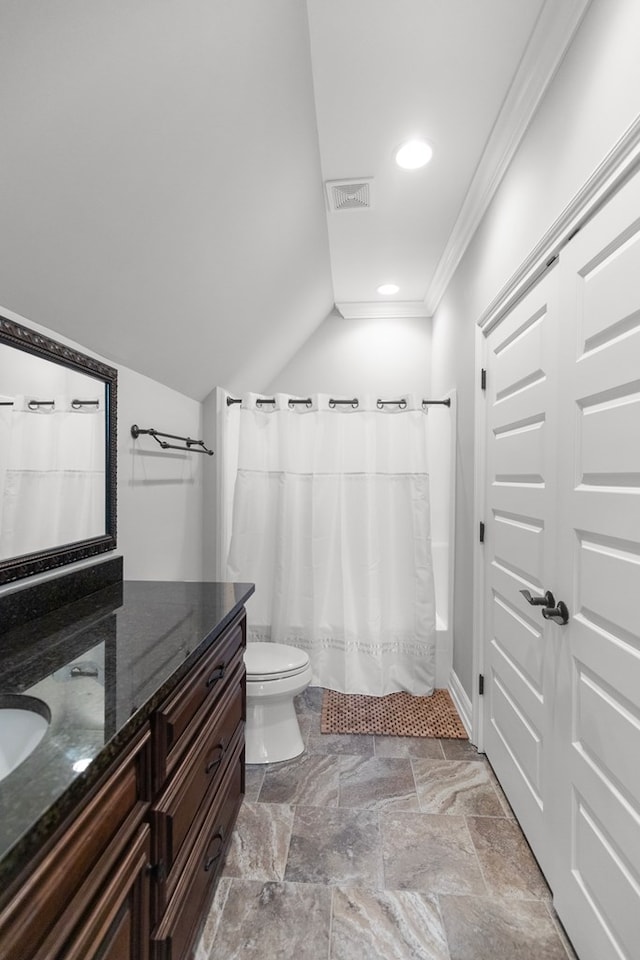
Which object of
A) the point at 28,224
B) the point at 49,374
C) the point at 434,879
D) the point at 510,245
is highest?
the point at 510,245

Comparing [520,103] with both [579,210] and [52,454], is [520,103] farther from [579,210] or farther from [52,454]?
[52,454]

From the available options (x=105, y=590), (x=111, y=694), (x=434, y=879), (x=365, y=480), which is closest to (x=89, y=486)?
(x=105, y=590)

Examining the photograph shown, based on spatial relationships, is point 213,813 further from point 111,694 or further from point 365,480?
point 365,480

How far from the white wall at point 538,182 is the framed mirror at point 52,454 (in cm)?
159

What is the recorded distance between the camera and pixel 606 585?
1.10m

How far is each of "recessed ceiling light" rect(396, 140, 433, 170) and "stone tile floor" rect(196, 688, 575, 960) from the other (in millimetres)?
2623

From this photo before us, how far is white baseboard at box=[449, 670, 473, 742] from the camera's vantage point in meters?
2.20

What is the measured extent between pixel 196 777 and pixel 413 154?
2.31 m

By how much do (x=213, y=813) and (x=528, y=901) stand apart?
1.01 metres

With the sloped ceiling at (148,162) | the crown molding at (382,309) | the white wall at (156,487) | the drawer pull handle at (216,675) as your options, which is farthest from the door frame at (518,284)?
the white wall at (156,487)

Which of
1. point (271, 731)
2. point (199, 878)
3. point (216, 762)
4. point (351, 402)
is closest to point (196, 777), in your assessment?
point (216, 762)

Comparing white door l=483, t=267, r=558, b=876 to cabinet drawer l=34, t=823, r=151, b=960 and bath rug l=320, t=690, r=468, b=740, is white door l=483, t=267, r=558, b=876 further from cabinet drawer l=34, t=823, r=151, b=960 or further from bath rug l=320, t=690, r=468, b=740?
cabinet drawer l=34, t=823, r=151, b=960

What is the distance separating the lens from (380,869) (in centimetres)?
147

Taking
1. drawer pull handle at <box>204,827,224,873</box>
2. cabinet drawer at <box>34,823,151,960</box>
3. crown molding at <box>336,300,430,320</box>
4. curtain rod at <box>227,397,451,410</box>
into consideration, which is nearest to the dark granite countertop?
cabinet drawer at <box>34,823,151,960</box>
